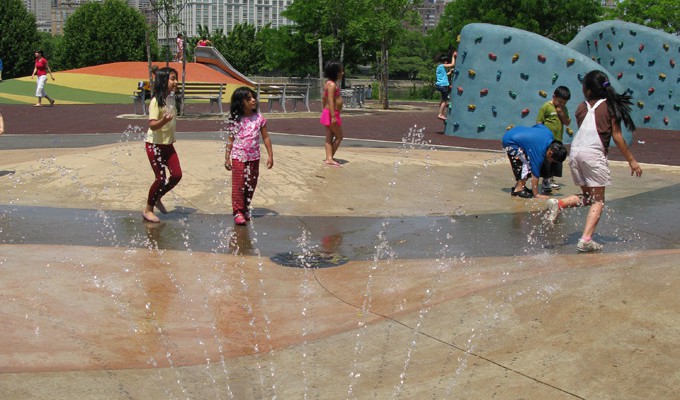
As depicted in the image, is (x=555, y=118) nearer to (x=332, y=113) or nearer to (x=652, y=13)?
(x=332, y=113)

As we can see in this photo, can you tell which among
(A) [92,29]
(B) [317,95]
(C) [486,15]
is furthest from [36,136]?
(A) [92,29]

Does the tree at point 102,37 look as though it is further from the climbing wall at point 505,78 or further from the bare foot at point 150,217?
the bare foot at point 150,217

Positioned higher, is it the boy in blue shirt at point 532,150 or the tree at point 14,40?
the tree at point 14,40

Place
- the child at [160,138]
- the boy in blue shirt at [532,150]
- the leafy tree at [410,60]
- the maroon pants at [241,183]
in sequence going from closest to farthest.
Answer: the child at [160,138] < the maroon pants at [241,183] < the boy in blue shirt at [532,150] < the leafy tree at [410,60]

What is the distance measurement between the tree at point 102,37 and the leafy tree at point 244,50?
8.15 m

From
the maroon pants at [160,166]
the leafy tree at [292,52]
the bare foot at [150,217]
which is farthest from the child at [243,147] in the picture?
the leafy tree at [292,52]

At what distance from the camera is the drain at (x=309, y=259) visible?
7449 mm

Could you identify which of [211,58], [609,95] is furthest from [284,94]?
[211,58]

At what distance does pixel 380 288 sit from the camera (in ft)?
21.8

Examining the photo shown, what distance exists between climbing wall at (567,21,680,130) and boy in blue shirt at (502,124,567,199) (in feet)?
43.2

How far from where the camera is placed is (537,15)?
196 ft

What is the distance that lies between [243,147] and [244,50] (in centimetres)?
7373

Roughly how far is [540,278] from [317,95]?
4125 cm

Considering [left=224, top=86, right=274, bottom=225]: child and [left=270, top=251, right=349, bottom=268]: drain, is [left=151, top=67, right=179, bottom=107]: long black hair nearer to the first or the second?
[left=224, top=86, right=274, bottom=225]: child
